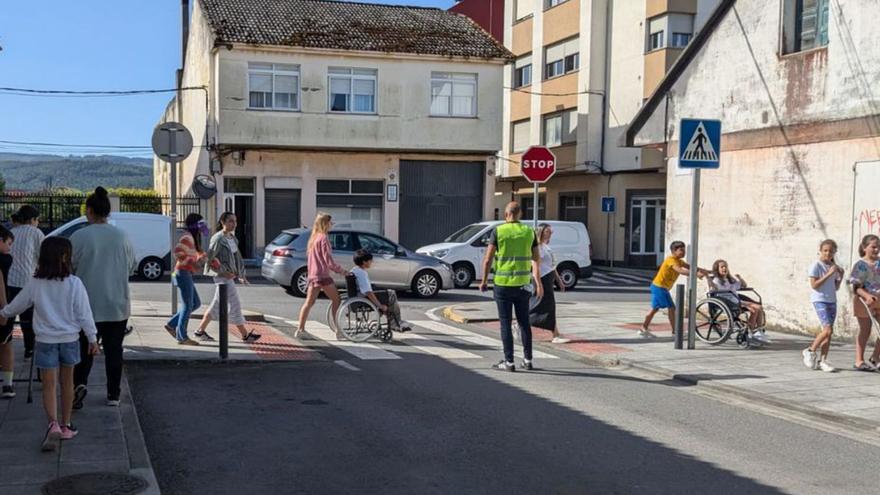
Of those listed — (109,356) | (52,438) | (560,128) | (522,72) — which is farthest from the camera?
(522,72)

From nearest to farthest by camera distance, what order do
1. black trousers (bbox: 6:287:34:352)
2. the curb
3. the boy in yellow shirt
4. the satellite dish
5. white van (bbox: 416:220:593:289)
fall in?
the curb, black trousers (bbox: 6:287:34:352), the boy in yellow shirt, white van (bbox: 416:220:593:289), the satellite dish

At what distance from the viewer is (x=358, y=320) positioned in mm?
12359

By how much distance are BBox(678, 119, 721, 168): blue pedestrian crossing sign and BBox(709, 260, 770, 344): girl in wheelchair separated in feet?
5.32

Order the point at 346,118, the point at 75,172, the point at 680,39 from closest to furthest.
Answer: the point at 346,118 < the point at 680,39 < the point at 75,172

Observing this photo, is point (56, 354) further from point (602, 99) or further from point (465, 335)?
point (602, 99)

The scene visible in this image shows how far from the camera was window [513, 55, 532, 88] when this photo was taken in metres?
39.1

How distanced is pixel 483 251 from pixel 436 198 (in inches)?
331

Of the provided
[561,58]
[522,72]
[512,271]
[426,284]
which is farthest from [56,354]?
[522,72]

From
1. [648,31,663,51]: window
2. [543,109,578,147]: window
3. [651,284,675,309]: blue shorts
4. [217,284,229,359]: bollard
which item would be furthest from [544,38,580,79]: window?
[217,284,229,359]: bollard

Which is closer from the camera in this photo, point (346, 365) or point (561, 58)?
point (346, 365)

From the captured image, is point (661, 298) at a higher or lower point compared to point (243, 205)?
lower

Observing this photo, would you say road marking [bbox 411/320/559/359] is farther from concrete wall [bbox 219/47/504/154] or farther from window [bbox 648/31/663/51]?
window [bbox 648/31/663/51]

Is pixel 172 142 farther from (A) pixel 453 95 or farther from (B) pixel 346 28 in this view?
(A) pixel 453 95

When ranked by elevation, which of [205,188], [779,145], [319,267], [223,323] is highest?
[779,145]
